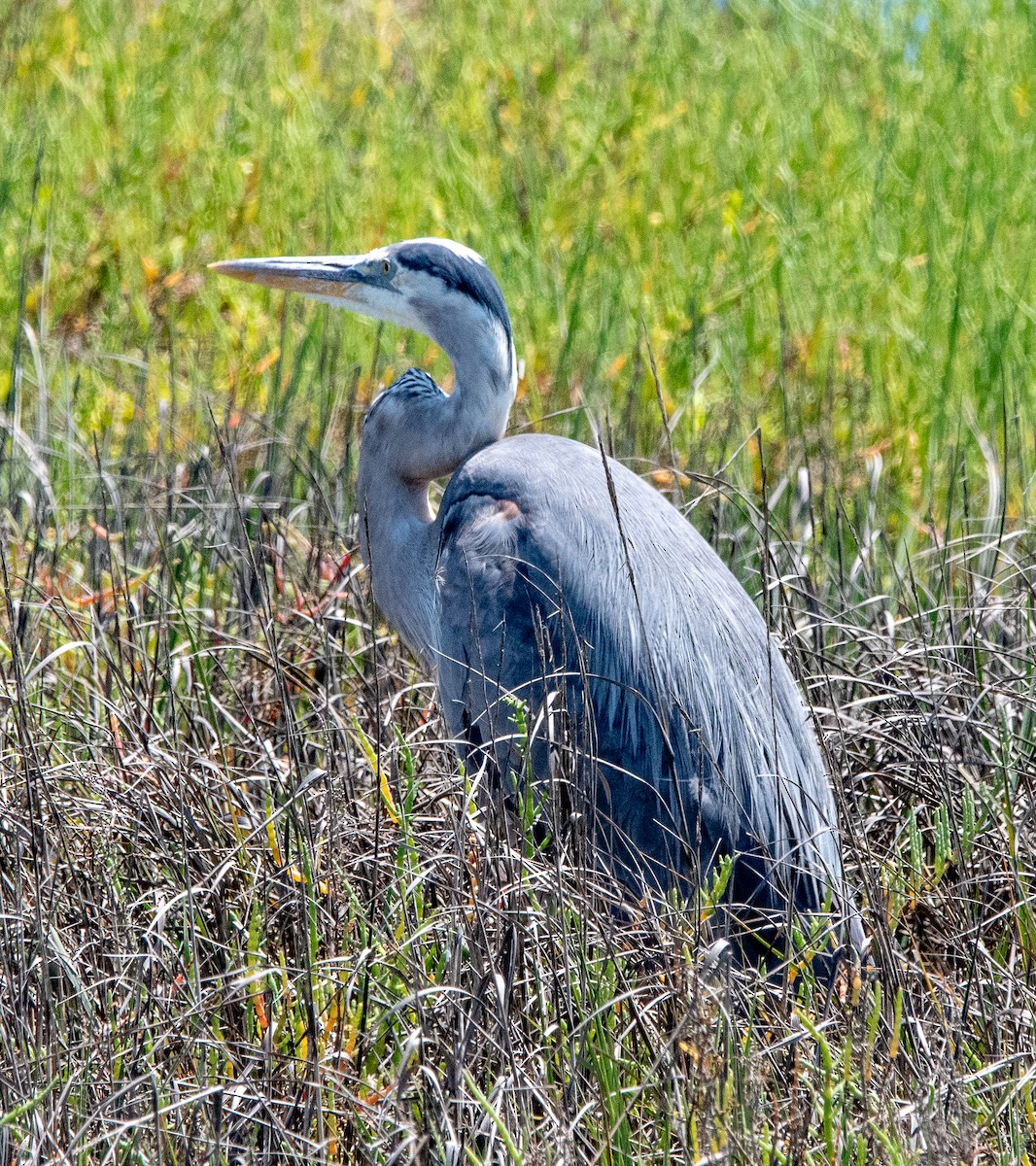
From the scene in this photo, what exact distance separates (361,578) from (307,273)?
78 cm

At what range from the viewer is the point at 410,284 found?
3635mm

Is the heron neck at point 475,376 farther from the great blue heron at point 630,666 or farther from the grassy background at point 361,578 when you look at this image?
the grassy background at point 361,578

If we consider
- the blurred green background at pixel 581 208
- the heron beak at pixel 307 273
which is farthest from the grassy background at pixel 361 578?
the heron beak at pixel 307 273

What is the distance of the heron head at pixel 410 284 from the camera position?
3.54 m

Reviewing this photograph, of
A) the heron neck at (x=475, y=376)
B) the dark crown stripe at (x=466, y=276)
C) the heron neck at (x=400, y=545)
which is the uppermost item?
the dark crown stripe at (x=466, y=276)

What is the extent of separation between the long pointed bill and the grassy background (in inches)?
20.6

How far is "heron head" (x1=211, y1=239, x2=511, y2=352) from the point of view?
3.54 metres

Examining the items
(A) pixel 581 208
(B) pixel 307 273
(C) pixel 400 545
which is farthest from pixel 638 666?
(A) pixel 581 208

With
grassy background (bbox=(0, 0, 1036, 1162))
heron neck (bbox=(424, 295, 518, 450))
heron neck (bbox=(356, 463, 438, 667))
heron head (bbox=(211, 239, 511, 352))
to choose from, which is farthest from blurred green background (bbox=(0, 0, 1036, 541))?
heron neck (bbox=(356, 463, 438, 667))

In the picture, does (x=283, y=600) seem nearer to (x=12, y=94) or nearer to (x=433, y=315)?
(x=433, y=315)

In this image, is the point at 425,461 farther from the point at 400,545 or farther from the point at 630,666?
the point at 630,666

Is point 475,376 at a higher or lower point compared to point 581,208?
higher

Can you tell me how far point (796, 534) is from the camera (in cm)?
430

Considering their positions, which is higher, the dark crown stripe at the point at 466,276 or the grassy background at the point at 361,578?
the dark crown stripe at the point at 466,276
